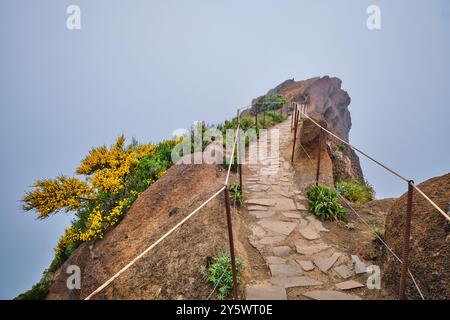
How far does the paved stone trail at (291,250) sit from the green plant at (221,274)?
0.26 metres

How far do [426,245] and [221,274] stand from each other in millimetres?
2449

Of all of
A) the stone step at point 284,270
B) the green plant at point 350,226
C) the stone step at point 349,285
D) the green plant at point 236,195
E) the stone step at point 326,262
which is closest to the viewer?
the stone step at point 349,285

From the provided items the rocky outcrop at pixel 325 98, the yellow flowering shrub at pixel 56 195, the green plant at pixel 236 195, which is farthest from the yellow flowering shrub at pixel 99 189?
the rocky outcrop at pixel 325 98

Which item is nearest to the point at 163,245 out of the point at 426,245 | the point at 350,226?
the point at 350,226

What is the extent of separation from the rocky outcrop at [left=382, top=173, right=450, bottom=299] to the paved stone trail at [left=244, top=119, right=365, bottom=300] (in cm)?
55

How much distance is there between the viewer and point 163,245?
176 inches

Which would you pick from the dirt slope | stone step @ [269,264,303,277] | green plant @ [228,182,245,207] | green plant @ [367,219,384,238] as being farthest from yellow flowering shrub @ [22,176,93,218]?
green plant @ [367,219,384,238]

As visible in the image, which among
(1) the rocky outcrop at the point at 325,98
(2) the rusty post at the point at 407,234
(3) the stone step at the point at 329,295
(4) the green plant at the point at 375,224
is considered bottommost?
(3) the stone step at the point at 329,295

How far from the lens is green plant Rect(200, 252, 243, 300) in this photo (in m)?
3.29

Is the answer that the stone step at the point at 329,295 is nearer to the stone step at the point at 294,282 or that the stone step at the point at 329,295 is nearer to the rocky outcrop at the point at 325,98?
the stone step at the point at 294,282

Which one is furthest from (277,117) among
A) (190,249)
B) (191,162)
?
(190,249)

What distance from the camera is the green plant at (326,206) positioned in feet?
17.3
